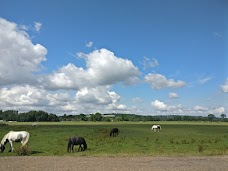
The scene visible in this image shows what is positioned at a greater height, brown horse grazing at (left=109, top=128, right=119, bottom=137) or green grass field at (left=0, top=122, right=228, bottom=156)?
brown horse grazing at (left=109, top=128, right=119, bottom=137)

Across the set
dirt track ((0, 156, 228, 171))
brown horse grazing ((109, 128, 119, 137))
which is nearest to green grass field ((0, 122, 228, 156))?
brown horse grazing ((109, 128, 119, 137))

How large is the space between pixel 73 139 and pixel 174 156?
952cm

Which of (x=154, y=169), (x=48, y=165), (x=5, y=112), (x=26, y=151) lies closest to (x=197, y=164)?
(x=154, y=169)

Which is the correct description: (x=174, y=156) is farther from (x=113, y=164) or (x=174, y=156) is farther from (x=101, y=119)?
(x=101, y=119)

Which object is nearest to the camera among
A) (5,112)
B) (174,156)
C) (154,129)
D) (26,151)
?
(174,156)

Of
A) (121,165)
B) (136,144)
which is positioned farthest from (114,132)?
(121,165)

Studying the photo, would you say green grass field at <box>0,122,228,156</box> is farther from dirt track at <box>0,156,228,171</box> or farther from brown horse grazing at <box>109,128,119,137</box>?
dirt track at <box>0,156,228,171</box>

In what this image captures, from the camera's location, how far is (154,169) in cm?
1727

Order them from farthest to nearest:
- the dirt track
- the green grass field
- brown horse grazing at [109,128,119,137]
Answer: brown horse grazing at [109,128,119,137], the green grass field, the dirt track

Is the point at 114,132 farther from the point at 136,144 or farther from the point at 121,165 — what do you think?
the point at 121,165

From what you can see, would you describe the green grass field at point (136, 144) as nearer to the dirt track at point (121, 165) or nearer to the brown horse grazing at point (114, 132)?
the brown horse grazing at point (114, 132)

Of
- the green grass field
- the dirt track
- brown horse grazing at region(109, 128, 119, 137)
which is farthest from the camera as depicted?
brown horse grazing at region(109, 128, 119, 137)

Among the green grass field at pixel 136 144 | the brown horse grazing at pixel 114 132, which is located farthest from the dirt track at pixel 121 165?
the brown horse grazing at pixel 114 132

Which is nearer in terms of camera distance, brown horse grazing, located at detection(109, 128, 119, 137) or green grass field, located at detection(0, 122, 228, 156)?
green grass field, located at detection(0, 122, 228, 156)
